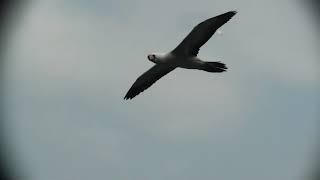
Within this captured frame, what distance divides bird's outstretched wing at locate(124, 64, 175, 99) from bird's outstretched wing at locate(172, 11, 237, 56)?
1771mm

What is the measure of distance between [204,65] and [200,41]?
1.07m

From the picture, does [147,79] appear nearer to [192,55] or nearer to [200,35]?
[192,55]

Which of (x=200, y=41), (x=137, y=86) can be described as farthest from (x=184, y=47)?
(x=137, y=86)

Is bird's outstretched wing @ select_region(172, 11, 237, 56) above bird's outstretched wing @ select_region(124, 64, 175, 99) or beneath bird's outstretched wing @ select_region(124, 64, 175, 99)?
above

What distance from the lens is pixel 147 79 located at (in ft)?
148

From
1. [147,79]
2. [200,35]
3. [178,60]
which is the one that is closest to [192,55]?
[178,60]

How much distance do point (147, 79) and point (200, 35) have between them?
431cm

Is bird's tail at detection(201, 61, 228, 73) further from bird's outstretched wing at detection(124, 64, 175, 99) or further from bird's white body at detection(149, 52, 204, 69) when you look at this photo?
bird's outstretched wing at detection(124, 64, 175, 99)

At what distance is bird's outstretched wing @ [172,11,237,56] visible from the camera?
40.8m

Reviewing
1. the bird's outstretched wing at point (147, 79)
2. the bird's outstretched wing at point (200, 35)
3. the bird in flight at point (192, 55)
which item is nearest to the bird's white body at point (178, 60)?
the bird in flight at point (192, 55)

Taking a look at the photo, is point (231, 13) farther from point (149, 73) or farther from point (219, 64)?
point (149, 73)

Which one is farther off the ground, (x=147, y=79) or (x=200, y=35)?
(x=200, y=35)

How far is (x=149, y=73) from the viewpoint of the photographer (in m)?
44.7

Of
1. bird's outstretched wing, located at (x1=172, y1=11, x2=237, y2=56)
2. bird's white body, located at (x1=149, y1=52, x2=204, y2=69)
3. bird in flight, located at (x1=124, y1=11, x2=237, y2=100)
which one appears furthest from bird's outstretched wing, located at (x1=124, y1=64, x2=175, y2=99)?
bird's outstretched wing, located at (x1=172, y1=11, x2=237, y2=56)
